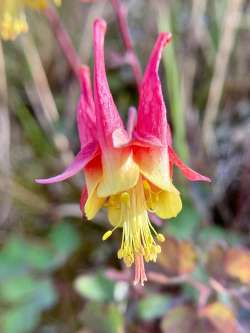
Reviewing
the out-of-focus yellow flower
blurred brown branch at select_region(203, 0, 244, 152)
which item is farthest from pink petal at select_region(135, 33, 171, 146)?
blurred brown branch at select_region(203, 0, 244, 152)

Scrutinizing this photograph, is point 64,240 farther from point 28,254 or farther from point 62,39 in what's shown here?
point 62,39

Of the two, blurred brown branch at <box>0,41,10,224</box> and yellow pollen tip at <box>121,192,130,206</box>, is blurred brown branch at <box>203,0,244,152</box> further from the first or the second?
yellow pollen tip at <box>121,192,130,206</box>

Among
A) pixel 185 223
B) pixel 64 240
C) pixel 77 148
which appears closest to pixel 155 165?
pixel 185 223

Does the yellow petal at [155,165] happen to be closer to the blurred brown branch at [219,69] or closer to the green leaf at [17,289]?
the green leaf at [17,289]

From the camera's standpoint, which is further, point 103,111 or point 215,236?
point 215,236

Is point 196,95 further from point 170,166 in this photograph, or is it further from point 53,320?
point 170,166

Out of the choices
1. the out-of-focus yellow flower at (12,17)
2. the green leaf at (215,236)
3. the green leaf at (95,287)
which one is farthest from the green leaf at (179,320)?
the out-of-focus yellow flower at (12,17)
